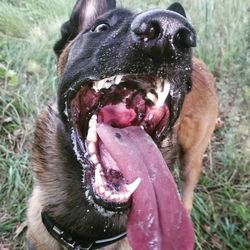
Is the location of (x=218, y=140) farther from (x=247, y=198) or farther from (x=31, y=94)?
(x=31, y=94)

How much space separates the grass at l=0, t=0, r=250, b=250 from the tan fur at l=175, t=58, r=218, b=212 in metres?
0.54

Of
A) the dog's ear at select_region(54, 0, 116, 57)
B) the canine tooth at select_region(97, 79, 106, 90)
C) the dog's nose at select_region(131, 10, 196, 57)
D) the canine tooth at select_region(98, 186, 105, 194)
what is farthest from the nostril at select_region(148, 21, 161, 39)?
the dog's ear at select_region(54, 0, 116, 57)

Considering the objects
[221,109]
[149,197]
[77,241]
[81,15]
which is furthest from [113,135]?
[221,109]

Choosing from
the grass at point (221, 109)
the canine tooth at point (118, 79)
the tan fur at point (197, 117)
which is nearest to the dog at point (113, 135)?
the canine tooth at point (118, 79)

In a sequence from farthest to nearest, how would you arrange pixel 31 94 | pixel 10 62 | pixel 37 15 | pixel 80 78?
pixel 37 15, pixel 10 62, pixel 31 94, pixel 80 78

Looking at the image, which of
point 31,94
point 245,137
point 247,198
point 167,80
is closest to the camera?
point 167,80

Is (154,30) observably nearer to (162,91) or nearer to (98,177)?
(162,91)

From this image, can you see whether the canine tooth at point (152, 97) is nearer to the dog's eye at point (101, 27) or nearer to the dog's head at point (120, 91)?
the dog's head at point (120, 91)

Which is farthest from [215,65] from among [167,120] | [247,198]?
[167,120]

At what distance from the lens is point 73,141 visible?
2.63 m

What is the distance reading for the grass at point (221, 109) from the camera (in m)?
3.95

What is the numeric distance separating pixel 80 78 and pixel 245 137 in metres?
2.23

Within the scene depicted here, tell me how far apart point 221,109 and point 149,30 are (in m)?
2.75

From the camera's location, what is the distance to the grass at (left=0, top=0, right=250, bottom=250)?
3.95 metres
